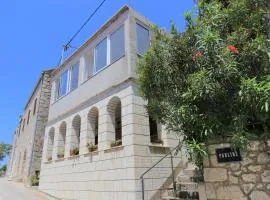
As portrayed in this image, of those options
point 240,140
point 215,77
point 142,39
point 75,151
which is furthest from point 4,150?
point 240,140

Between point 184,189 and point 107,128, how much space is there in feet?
12.2

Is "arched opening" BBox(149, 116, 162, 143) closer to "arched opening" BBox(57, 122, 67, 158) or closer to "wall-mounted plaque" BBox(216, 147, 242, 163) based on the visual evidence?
"wall-mounted plaque" BBox(216, 147, 242, 163)

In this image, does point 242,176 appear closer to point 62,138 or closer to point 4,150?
point 62,138

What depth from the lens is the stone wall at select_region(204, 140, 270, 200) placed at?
4.62m

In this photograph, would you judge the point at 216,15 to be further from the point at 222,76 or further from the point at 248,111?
the point at 248,111

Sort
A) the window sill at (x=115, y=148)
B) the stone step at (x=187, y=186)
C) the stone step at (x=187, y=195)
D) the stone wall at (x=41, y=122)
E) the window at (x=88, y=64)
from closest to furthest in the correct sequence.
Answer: the stone step at (x=187, y=195)
the stone step at (x=187, y=186)
the window sill at (x=115, y=148)
the window at (x=88, y=64)
the stone wall at (x=41, y=122)

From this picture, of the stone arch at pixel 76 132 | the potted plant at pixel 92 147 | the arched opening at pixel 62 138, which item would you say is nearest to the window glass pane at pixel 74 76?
the stone arch at pixel 76 132

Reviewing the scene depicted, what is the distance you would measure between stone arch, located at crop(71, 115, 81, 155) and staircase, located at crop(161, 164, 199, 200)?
528 cm

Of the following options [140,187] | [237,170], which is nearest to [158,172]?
[140,187]

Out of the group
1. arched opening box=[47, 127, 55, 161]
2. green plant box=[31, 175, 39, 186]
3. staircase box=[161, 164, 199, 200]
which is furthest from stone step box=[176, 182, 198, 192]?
green plant box=[31, 175, 39, 186]

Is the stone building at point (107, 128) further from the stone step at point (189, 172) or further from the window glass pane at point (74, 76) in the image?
the stone step at point (189, 172)

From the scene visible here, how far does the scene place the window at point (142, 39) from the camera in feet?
33.5

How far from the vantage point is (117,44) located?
10.6 metres

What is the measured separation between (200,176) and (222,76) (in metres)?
2.46
